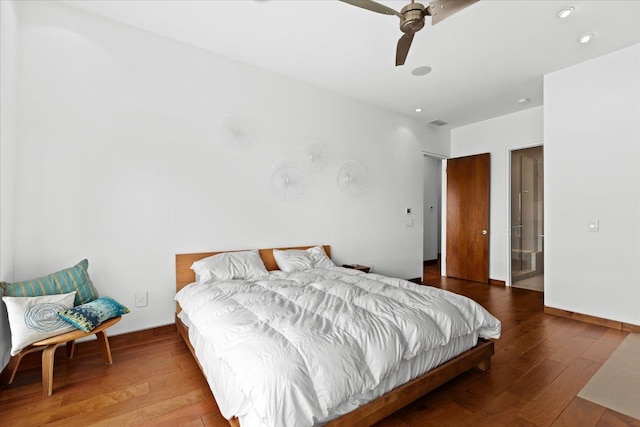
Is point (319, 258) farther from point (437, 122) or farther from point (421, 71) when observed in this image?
point (437, 122)

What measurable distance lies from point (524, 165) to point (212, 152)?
5.04 meters

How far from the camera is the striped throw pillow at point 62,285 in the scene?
2047 millimetres

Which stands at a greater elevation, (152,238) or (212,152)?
(212,152)

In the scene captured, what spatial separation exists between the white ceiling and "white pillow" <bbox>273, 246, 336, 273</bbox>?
219cm

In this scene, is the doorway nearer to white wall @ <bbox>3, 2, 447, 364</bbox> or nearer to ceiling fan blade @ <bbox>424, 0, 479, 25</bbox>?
white wall @ <bbox>3, 2, 447, 364</bbox>

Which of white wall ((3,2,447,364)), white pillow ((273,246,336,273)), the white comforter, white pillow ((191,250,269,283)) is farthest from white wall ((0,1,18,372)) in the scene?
white pillow ((273,246,336,273))

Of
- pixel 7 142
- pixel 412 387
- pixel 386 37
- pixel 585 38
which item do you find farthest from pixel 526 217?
pixel 7 142

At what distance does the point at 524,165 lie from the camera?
503cm

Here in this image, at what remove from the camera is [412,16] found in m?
1.84

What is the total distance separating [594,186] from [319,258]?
3206 mm

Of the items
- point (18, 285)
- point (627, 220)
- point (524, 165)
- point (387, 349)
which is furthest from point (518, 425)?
point (524, 165)

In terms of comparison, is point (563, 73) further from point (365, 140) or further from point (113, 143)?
point (113, 143)

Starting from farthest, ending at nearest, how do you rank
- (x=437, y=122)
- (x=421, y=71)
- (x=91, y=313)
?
(x=437, y=122), (x=421, y=71), (x=91, y=313)

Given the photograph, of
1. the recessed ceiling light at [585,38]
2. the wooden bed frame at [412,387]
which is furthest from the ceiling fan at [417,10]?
the wooden bed frame at [412,387]
